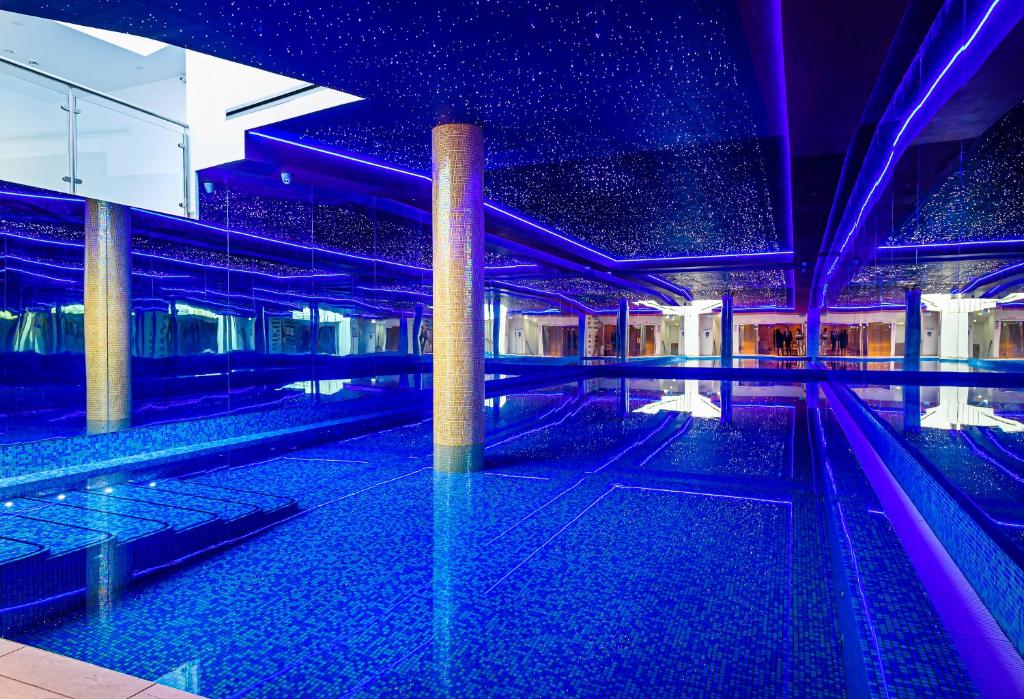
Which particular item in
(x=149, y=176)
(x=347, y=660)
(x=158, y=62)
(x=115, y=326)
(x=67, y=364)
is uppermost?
(x=158, y=62)

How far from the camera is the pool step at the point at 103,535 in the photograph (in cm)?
328

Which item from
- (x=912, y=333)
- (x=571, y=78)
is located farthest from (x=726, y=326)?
(x=571, y=78)

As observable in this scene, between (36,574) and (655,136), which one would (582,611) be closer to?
(36,574)

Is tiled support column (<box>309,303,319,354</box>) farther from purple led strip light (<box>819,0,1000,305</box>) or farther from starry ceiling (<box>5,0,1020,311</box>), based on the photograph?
purple led strip light (<box>819,0,1000,305</box>)

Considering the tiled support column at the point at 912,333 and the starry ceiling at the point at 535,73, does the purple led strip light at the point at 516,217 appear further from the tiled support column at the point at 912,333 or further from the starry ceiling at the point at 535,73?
the tiled support column at the point at 912,333

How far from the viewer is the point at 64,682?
83.8 inches

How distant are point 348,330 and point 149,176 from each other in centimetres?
395

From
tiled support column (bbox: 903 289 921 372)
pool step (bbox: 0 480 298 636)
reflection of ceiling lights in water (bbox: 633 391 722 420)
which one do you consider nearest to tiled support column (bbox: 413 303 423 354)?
reflection of ceiling lights in water (bbox: 633 391 722 420)

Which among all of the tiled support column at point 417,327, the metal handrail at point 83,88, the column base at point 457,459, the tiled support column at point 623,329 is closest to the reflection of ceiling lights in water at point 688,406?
the tiled support column at point 417,327

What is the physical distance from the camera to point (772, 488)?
18.2 feet

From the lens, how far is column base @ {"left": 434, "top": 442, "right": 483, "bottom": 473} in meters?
6.26

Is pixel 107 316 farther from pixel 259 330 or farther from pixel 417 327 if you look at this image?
pixel 417 327

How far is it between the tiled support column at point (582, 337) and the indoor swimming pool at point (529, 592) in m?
23.9

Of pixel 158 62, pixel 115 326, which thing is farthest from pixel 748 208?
pixel 115 326
